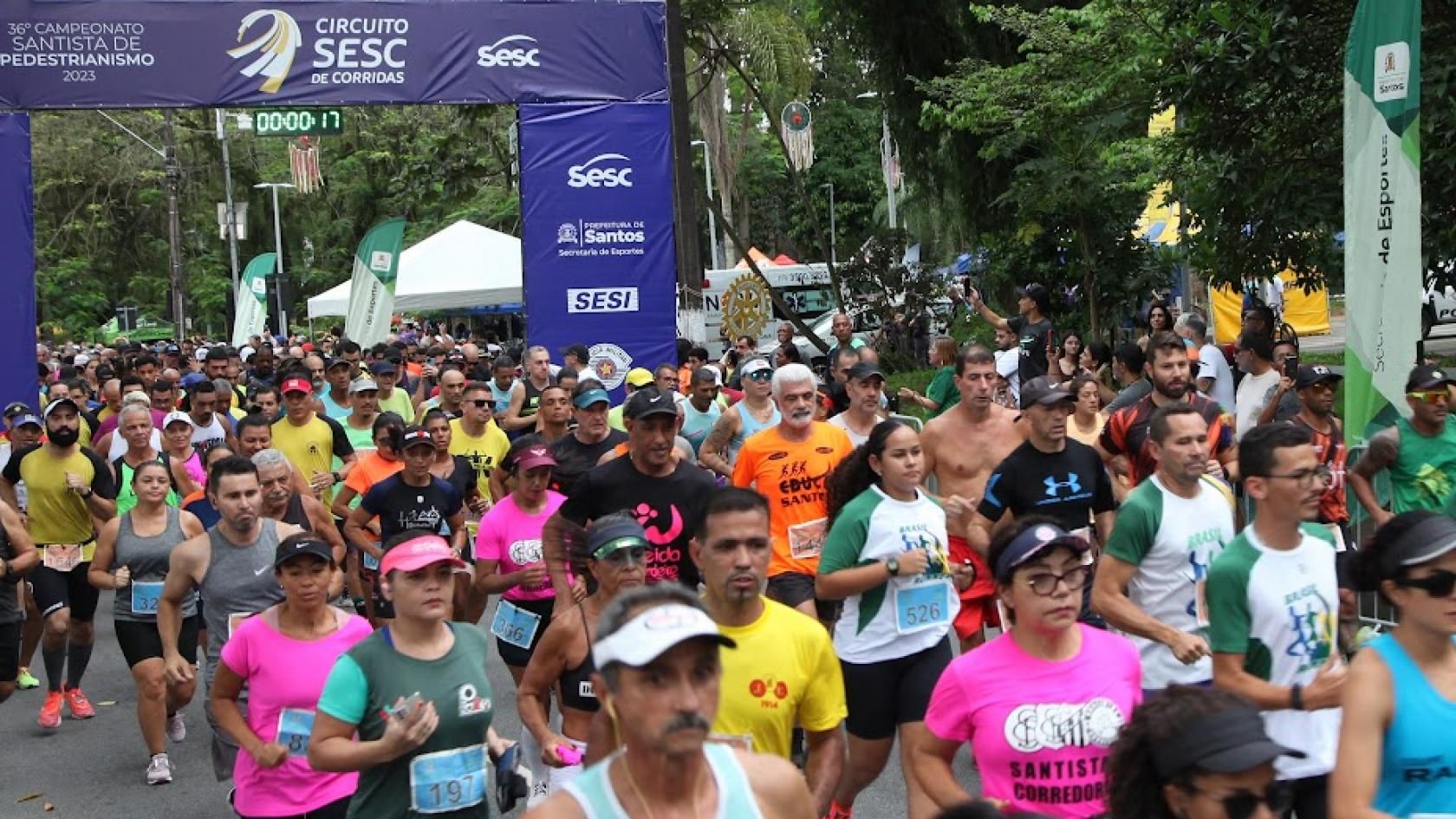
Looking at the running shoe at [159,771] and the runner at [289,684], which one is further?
the running shoe at [159,771]

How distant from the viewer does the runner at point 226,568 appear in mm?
7605

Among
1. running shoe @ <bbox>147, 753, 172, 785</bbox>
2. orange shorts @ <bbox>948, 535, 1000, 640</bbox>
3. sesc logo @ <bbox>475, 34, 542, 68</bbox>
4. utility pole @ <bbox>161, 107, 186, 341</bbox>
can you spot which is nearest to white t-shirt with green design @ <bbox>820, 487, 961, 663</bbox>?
orange shorts @ <bbox>948, 535, 1000, 640</bbox>

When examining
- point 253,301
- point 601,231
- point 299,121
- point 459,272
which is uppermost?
point 299,121

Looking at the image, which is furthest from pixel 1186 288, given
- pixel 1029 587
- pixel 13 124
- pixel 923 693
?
pixel 1029 587

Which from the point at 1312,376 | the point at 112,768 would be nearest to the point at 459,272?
the point at 112,768

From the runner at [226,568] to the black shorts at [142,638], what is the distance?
1.53m

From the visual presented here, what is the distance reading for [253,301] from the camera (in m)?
39.1

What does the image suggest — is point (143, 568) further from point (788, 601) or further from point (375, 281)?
point (375, 281)

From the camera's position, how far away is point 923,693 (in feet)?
21.7

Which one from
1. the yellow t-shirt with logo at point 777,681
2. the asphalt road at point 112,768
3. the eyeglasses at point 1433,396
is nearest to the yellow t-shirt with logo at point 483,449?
the asphalt road at point 112,768

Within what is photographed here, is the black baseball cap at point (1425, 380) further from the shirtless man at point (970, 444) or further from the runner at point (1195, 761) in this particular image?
the runner at point (1195, 761)

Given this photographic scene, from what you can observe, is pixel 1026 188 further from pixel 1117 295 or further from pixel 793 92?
pixel 793 92

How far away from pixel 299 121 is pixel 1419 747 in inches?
639

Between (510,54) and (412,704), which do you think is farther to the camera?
(510,54)
